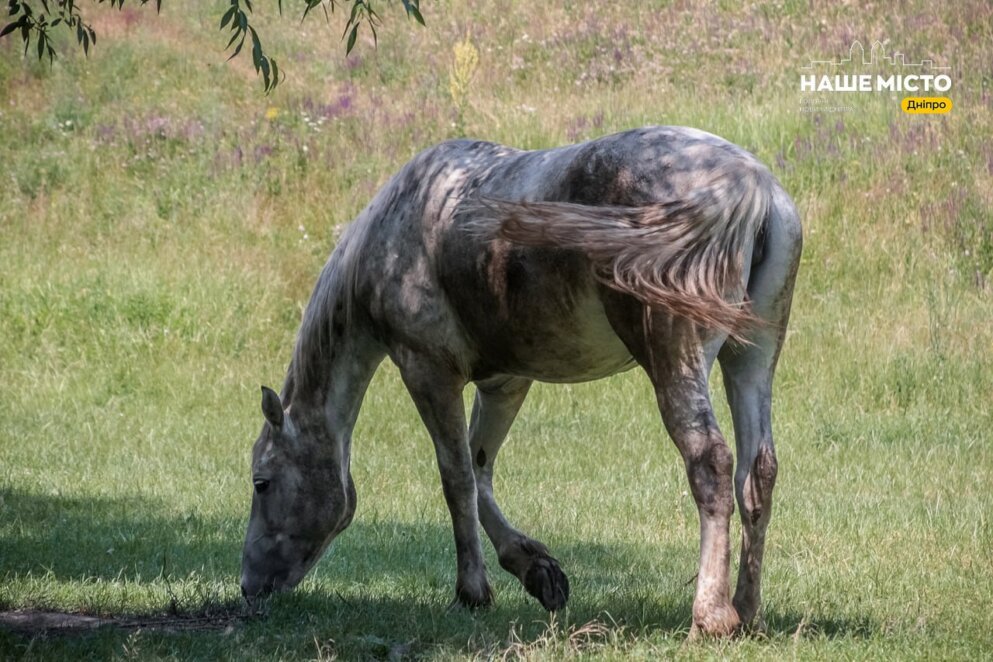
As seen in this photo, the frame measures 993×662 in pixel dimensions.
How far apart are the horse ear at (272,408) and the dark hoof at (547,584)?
1349 millimetres

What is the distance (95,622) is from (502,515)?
183 centimetres

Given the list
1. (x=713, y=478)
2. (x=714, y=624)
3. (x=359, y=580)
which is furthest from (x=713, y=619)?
(x=359, y=580)

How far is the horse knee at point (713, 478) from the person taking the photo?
14.6ft

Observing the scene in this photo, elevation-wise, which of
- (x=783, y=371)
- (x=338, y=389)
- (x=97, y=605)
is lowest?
(x=783, y=371)

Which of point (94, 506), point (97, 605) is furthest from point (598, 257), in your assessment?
point (94, 506)

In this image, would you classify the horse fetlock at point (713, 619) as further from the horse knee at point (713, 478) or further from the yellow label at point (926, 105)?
the yellow label at point (926, 105)

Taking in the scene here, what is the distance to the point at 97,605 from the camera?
18.6ft

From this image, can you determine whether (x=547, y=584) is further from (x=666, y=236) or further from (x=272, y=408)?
(x=666, y=236)

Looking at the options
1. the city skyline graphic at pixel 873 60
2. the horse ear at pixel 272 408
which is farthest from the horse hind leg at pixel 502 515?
the city skyline graphic at pixel 873 60

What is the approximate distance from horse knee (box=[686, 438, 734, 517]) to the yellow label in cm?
1191

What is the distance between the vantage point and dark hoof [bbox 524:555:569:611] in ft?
18.2

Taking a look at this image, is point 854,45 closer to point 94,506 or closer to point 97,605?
point 94,506

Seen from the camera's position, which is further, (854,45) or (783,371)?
(854,45)

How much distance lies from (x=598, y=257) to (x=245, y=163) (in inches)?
463
